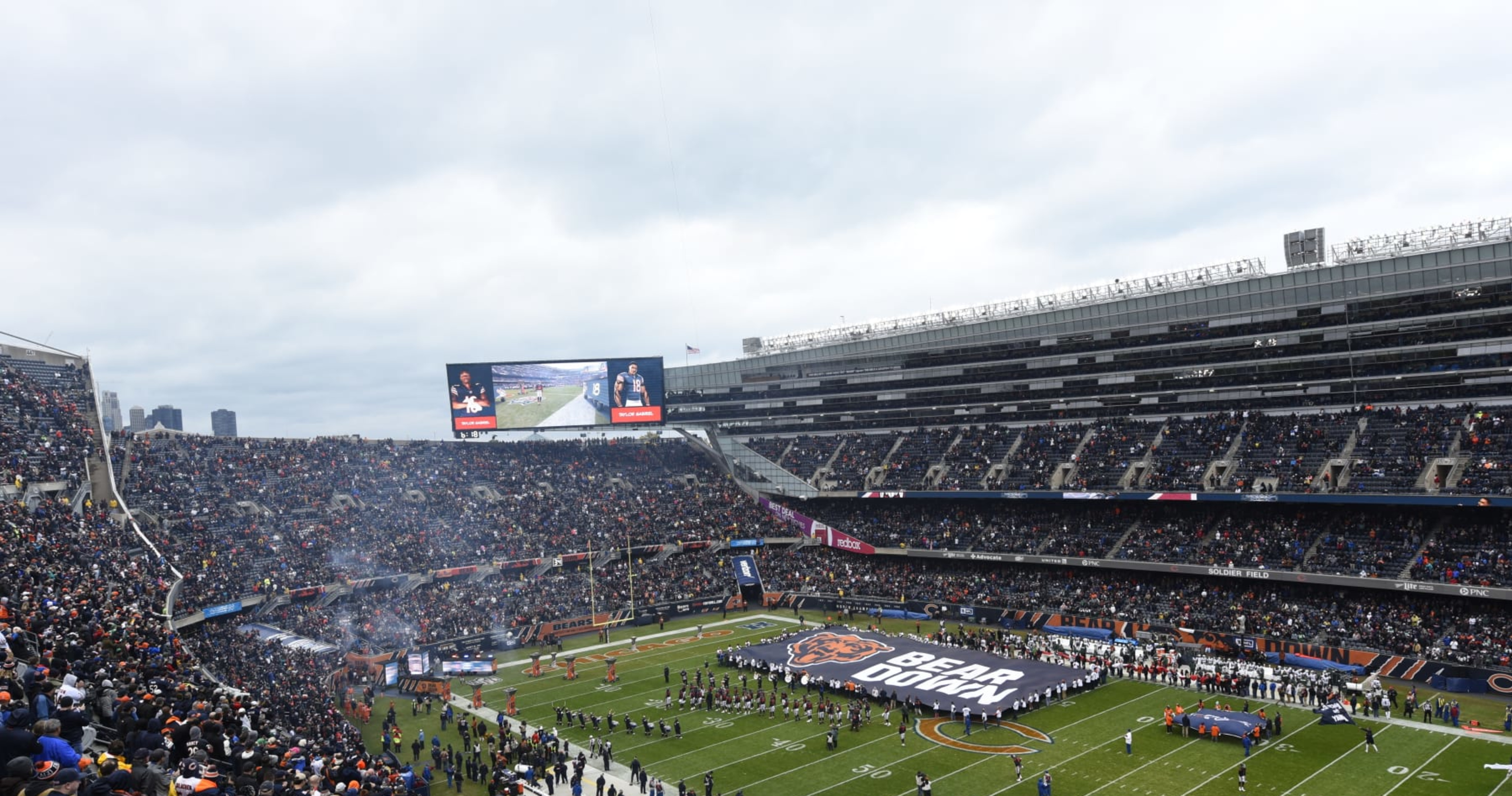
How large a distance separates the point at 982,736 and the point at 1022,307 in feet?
134

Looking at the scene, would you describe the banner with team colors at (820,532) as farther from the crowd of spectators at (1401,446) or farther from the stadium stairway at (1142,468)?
the crowd of spectators at (1401,446)

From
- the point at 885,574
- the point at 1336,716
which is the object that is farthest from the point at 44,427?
the point at 1336,716

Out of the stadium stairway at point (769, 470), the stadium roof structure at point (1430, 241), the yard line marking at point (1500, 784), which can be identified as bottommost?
the yard line marking at point (1500, 784)

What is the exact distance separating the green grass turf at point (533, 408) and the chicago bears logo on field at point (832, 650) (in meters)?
34.2

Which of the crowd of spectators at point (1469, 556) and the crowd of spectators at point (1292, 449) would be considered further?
the crowd of spectators at point (1292, 449)

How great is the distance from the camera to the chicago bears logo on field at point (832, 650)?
145 ft

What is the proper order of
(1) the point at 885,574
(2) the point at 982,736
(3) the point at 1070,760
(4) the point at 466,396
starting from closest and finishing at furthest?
(3) the point at 1070,760 → (2) the point at 982,736 → (1) the point at 885,574 → (4) the point at 466,396

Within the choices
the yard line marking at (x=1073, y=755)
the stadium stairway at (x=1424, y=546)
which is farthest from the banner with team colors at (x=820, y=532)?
the stadium stairway at (x=1424, y=546)

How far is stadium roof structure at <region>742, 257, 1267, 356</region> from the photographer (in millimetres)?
56875

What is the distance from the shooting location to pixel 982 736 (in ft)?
110

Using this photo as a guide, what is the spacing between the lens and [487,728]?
36500 millimetres

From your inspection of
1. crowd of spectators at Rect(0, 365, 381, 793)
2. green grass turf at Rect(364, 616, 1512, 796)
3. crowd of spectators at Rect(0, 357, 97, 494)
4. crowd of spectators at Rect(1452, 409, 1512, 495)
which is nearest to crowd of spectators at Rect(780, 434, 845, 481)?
green grass turf at Rect(364, 616, 1512, 796)

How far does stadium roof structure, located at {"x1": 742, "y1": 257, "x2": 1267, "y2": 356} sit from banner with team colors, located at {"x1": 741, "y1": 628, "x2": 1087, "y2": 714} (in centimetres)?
2927

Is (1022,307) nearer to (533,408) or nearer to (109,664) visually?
(533,408)
